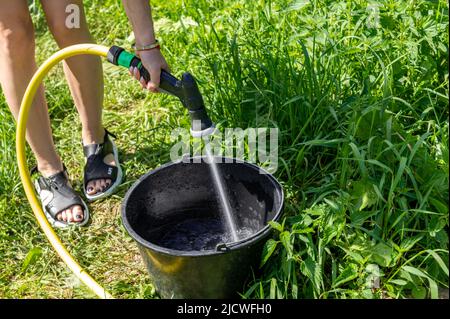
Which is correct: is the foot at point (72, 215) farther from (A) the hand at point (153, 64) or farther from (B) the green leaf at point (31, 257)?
(A) the hand at point (153, 64)

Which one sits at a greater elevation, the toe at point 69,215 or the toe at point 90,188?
the toe at point 90,188

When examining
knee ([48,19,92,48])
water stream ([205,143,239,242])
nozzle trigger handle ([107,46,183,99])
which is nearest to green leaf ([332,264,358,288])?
water stream ([205,143,239,242])

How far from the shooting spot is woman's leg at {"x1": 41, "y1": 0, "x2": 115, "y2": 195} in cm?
250

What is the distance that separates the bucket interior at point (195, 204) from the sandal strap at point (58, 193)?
0.44m

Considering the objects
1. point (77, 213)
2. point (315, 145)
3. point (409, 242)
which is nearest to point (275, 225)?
point (409, 242)

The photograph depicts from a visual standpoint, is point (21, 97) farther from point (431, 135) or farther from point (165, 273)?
point (431, 135)

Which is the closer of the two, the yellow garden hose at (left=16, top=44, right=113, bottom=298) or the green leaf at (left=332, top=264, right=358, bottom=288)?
the green leaf at (left=332, top=264, right=358, bottom=288)

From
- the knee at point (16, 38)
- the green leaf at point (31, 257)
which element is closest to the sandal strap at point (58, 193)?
the green leaf at point (31, 257)

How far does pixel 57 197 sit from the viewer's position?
2.78 meters

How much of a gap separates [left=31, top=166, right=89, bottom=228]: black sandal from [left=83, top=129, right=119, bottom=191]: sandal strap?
0.10m

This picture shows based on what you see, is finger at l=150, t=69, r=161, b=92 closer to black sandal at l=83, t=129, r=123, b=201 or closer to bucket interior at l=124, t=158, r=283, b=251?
bucket interior at l=124, t=158, r=283, b=251

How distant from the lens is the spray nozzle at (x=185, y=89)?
82.4 inches

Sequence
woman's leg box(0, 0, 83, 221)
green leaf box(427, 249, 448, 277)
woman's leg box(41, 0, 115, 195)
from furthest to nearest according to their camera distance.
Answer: woman's leg box(41, 0, 115, 195) < woman's leg box(0, 0, 83, 221) < green leaf box(427, 249, 448, 277)

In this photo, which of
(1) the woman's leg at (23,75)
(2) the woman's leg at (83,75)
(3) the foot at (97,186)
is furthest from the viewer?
(3) the foot at (97,186)
